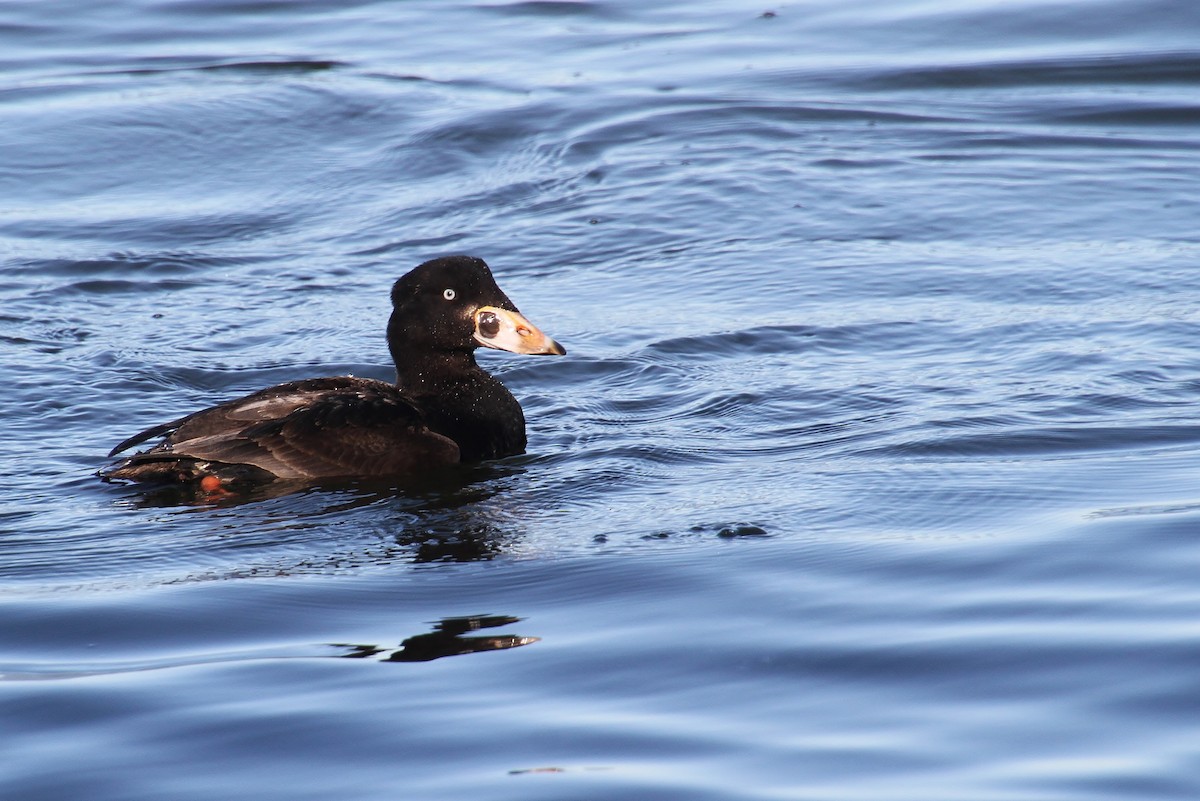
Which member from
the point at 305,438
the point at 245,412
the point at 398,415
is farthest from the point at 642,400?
the point at 245,412

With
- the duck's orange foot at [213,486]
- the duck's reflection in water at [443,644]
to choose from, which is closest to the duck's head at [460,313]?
the duck's orange foot at [213,486]

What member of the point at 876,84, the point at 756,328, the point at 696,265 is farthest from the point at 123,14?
the point at 756,328

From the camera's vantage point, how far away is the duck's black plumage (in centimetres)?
768

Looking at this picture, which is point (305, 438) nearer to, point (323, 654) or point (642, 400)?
point (642, 400)

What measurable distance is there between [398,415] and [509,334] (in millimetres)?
683

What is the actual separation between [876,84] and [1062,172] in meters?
3.05

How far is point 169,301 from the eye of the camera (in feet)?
36.1

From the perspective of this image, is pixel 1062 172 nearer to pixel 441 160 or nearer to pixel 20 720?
pixel 441 160

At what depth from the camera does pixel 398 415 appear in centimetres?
791

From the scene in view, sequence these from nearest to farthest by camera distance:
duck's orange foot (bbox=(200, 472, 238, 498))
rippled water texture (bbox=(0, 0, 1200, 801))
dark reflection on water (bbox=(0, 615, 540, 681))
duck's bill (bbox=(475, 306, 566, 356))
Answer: rippled water texture (bbox=(0, 0, 1200, 801)) < dark reflection on water (bbox=(0, 615, 540, 681)) < duck's orange foot (bbox=(200, 472, 238, 498)) < duck's bill (bbox=(475, 306, 566, 356))

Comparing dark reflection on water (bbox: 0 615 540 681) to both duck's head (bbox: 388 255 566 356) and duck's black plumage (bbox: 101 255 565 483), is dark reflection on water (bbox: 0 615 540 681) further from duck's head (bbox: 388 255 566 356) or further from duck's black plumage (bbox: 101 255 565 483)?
duck's head (bbox: 388 255 566 356)

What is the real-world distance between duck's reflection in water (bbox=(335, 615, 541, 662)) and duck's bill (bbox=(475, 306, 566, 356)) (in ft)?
8.25

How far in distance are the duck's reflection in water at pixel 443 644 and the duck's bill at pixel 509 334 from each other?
8.25ft

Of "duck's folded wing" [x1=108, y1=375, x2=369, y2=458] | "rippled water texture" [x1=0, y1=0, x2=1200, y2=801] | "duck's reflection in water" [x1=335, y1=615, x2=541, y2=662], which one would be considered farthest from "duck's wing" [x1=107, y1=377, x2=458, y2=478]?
"duck's reflection in water" [x1=335, y1=615, x2=541, y2=662]
